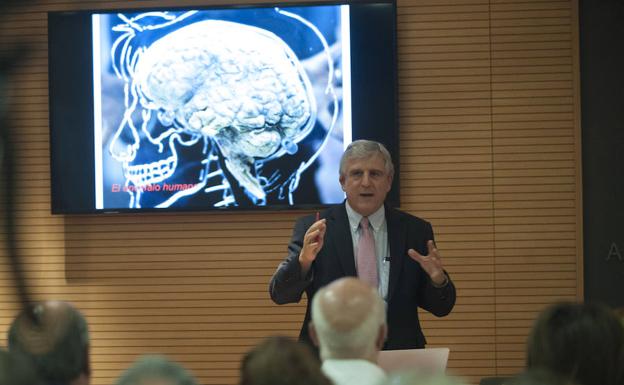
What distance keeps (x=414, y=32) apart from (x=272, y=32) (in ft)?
3.23

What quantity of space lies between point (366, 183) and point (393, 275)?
1.44 ft

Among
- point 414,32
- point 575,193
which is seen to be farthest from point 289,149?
point 575,193

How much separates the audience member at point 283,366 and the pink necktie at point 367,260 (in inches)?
87.2

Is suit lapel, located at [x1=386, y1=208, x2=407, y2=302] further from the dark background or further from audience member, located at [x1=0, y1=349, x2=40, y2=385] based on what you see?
audience member, located at [x1=0, y1=349, x2=40, y2=385]

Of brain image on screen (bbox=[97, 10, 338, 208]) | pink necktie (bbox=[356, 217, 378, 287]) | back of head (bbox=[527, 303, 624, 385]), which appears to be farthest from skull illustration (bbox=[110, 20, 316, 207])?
back of head (bbox=[527, 303, 624, 385])

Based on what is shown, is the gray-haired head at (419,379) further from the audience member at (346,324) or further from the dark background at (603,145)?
the dark background at (603,145)

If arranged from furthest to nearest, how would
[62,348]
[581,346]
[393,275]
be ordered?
1. [393,275]
2. [581,346]
3. [62,348]

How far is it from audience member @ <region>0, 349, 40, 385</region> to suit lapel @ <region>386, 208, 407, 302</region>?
2880 mm

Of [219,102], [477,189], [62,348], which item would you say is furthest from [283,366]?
[477,189]

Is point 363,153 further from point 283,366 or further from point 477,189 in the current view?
point 283,366

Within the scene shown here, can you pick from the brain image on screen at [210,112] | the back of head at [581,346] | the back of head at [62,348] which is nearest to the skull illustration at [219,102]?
the brain image on screen at [210,112]

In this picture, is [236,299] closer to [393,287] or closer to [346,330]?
[393,287]

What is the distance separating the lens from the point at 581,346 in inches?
67.8

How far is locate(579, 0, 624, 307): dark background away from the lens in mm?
5633
